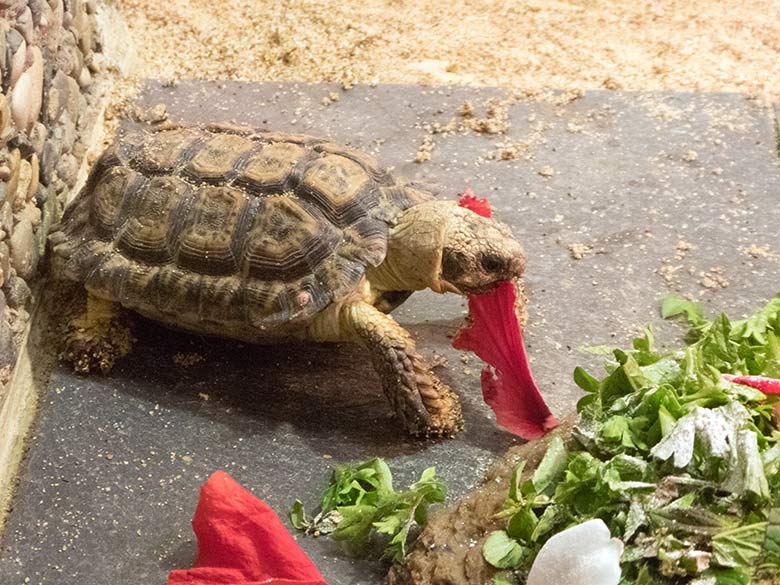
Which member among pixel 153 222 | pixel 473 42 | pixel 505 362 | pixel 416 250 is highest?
pixel 473 42

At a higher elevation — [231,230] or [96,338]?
[231,230]

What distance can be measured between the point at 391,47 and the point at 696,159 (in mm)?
1858

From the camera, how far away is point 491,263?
10.3 ft

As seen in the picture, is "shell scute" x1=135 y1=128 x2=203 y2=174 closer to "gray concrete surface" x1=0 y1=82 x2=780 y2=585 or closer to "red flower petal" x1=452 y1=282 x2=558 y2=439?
"gray concrete surface" x1=0 y1=82 x2=780 y2=585

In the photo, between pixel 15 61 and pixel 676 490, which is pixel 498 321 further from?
pixel 15 61

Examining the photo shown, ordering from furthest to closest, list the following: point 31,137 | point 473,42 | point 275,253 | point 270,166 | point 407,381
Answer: point 473,42
point 31,137
point 270,166
point 275,253
point 407,381

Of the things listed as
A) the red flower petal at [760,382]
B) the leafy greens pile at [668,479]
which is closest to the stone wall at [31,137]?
the leafy greens pile at [668,479]

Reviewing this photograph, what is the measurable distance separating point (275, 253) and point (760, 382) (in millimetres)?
1543

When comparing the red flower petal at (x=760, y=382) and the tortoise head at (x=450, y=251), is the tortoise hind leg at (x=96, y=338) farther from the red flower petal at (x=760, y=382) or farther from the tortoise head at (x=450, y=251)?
the red flower petal at (x=760, y=382)

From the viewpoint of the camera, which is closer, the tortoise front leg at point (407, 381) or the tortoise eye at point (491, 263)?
the tortoise front leg at point (407, 381)

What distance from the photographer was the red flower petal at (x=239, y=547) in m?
2.42

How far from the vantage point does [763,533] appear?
6.98 ft

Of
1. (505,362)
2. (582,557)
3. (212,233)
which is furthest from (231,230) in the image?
(582,557)

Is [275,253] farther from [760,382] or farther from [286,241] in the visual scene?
[760,382]
